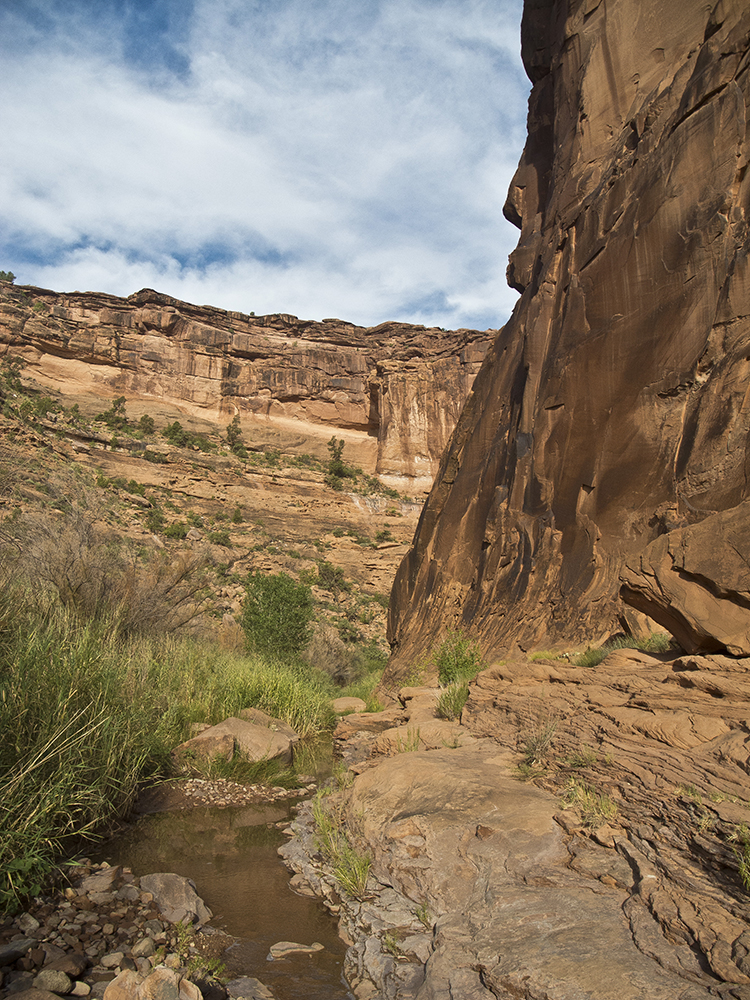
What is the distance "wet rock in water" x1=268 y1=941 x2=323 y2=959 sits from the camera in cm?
394

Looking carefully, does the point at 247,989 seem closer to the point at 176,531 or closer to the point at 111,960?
the point at 111,960

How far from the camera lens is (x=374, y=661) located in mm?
27391

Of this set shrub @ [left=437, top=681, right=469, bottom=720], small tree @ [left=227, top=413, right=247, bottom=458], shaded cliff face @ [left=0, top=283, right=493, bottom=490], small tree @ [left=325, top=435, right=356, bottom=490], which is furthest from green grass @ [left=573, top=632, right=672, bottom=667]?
shaded cliff face @ [left=0, top=283, right=493, bottom=490]

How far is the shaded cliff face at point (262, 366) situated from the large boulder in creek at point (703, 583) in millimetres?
52705

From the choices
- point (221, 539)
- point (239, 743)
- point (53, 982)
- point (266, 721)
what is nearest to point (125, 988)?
point (53, 982)

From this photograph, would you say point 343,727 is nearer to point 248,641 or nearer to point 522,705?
point 522,705

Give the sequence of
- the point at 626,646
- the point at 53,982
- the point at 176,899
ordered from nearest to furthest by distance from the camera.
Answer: the point at 53,982
the point at 176,899
the point at 626,646

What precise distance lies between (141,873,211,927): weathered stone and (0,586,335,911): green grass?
705 mm

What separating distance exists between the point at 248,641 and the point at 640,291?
566 inches

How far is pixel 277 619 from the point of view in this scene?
19.6 m

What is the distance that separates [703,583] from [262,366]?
200 ft

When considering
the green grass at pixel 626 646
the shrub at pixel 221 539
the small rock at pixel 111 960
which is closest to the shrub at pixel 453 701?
the green grass at pixel 626 646

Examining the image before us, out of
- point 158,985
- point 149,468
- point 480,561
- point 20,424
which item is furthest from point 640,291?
point 149,468

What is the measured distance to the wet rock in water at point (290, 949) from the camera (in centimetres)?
394
